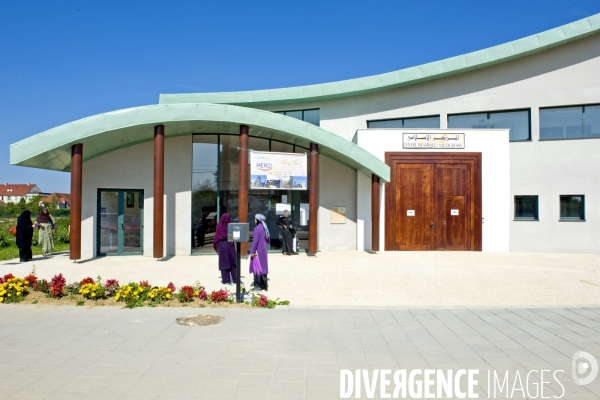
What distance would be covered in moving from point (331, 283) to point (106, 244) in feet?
32.4

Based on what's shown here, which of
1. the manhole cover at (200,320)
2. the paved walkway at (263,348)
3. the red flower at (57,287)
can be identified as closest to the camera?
the paved walkway at (263,348)

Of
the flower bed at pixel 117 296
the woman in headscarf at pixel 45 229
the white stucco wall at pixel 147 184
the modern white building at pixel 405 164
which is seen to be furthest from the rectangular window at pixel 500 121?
the woman in headscarf at pixel 45 229

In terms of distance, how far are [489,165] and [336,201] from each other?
681cm

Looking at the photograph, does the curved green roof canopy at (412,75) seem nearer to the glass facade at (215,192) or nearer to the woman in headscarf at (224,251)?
the glass facade at (215,192)

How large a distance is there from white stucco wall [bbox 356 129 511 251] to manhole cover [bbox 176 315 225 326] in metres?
12.5

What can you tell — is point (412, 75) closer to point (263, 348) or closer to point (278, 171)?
point (278, 171)

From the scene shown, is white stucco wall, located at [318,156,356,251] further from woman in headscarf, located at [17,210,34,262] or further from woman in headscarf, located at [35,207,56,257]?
woman in headscarf, located at [17,210,34,262]

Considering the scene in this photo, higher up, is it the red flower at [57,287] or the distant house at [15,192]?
the distant house at [15,192]

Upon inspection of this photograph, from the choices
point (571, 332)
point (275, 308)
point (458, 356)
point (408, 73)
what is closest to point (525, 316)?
point (571, 332)

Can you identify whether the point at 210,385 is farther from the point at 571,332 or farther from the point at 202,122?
the point at 202,122

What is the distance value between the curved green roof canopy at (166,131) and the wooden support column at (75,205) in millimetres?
395

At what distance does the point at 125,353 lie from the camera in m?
5.46

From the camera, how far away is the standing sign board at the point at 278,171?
A: 16.4m

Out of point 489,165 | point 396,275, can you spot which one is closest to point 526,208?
point 489,165
